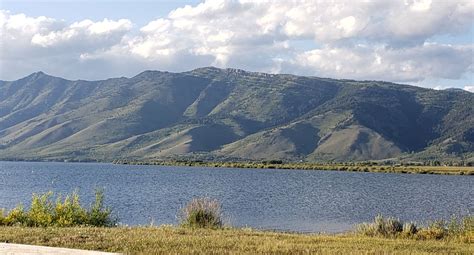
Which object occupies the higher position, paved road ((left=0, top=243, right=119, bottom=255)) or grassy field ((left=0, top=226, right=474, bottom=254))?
paved road ((left=0, top=243, right=119, bottom=255))

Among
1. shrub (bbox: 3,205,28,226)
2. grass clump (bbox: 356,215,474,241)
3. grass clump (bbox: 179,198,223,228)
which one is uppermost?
shrub (bbox: 3,205,28,226)

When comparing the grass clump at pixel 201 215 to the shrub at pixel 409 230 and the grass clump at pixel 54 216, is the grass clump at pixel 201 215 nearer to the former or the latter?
the grass clump at pixel 54 216

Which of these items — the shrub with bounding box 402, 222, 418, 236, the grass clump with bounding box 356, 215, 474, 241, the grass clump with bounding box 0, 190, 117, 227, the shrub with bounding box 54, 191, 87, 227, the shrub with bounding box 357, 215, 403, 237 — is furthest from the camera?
the shrub with bounding box 54, 191, 87, 227

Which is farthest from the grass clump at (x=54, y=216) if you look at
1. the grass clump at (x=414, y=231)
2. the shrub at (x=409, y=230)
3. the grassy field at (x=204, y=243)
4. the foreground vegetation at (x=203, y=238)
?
the shrub at (x=409, y=230)

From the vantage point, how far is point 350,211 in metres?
63.5

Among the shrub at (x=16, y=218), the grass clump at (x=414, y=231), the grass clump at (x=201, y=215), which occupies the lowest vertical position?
the grass clump at (x=414, y=231)

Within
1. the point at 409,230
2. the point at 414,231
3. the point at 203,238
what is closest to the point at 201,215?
the point at 203,238

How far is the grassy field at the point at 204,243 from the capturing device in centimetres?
1916

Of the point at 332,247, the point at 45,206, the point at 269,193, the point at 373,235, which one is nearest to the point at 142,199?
the point at 269,193

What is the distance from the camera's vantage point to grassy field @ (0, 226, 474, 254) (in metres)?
19.2

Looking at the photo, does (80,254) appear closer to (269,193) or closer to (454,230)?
(454,230)

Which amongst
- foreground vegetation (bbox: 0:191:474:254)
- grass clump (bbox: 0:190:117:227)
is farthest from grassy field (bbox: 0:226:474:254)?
grass clump (bbox: 0:190:117:227)

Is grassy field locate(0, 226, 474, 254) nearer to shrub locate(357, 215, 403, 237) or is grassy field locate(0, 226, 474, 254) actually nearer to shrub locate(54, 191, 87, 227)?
shrub locate(357, 215, 403, 237)

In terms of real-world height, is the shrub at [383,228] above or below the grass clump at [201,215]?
below
